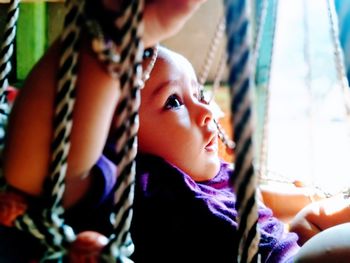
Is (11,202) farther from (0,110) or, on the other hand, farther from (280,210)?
(280,210)

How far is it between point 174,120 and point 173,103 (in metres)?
0.02

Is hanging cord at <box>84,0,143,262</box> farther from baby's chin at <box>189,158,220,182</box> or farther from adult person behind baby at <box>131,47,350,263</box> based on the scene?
baby's chin at <box>189,158,220,182</box>

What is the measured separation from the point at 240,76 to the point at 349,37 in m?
0.20

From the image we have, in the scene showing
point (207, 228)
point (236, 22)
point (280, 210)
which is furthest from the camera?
point (280, 210)

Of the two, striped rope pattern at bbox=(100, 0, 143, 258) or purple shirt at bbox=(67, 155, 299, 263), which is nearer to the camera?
striped rope pattern at bbox=(100, 0, 143, 258)

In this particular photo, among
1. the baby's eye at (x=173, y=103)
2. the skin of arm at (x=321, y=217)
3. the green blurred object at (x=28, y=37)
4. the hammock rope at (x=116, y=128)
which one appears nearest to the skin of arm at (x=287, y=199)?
the skin of arm at (x=321, y=217)

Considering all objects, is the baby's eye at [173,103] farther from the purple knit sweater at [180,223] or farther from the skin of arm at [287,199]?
the skin of arm at [287,199]

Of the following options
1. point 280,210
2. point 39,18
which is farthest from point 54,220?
point 39,18

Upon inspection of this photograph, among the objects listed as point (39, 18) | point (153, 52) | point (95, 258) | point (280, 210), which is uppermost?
point (153, 52)

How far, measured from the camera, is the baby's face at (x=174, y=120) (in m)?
0.65

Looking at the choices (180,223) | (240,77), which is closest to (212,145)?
(180,223)

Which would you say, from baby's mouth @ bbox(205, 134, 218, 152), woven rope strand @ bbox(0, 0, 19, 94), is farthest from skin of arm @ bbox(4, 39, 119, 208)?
baby's mouth @ bbox(205, 134, 218, 152)

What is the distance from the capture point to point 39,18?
174 cm

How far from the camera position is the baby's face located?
2.12ft
